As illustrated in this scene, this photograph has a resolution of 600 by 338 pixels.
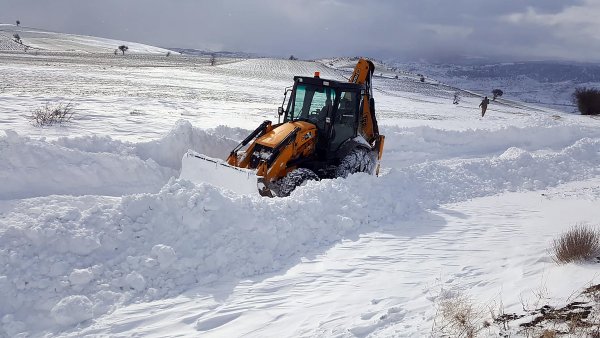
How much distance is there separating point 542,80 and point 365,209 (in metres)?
195

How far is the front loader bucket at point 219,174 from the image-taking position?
842 centimetres

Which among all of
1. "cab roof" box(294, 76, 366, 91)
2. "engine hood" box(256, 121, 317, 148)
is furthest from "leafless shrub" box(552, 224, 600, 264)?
"cab roof" box(294, 76, 366, 91)

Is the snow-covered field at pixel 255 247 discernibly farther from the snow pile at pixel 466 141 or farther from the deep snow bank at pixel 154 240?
the snow pile at pixel 466 141

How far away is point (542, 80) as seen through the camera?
17812 cm

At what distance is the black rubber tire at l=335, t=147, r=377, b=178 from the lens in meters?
10.2

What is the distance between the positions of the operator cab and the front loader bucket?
94.4 inches

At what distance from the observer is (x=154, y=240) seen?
20.1ft

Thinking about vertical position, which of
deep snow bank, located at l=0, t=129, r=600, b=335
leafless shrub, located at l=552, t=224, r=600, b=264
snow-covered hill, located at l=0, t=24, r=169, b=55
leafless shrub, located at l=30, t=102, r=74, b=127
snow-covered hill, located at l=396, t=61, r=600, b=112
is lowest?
deep snow bank, located at l=0, t=129, r=600, b=335

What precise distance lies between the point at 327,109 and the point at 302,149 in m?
1.24

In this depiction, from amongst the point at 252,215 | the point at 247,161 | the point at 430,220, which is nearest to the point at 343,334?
the point at 252,215

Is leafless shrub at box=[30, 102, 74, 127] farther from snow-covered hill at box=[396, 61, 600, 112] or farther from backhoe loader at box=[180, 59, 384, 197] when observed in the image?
snow-covered hill at box=[396, 61, 600, 112]

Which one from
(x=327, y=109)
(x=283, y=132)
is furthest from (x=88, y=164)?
(x=327, y=109)

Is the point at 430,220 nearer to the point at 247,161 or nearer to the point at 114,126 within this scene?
the point at 247,161

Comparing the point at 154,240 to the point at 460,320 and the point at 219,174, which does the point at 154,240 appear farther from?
the point at 460,320
